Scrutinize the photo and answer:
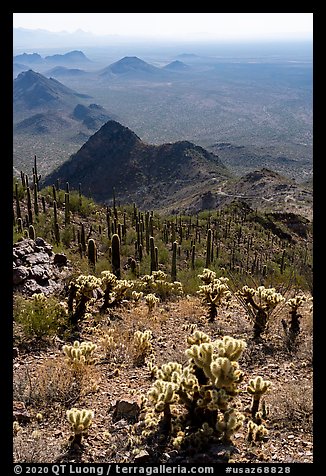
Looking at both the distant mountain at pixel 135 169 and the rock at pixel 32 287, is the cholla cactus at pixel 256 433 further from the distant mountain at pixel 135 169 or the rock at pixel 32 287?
the distant mountain at pixel 135 169

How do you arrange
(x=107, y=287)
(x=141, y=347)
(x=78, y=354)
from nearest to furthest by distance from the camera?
1. (x=78, y=354)
2. (x=141, y=347)
3. (x=107, y=287)

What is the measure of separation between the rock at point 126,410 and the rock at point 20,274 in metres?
5.49

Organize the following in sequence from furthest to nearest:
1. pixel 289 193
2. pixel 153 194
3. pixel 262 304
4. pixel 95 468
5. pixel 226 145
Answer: pixel 226 145 → pixel 153 194 → pixel 289 193 → pixel 262 304 → pixel 95 468

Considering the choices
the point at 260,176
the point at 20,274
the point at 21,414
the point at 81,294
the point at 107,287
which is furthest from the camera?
the point at 260,176

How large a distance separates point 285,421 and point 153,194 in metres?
76.0

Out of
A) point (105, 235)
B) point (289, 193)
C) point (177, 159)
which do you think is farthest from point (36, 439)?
point (177, 159)

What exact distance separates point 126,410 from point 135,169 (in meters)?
82.4

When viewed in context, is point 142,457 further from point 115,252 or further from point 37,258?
point 115,252

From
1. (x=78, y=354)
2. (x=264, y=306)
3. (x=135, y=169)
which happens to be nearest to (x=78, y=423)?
(x=78, y=354)

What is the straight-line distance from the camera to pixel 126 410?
18.1 ft

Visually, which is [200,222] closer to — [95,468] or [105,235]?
[105,235]

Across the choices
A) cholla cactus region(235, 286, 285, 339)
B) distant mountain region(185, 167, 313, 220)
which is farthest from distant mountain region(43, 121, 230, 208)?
cholla cactus region(235, 286, 285, 339)
